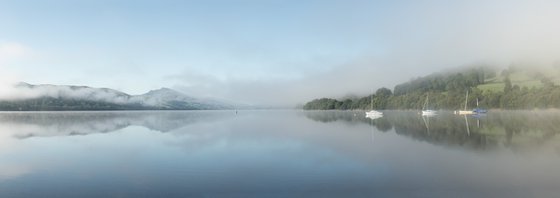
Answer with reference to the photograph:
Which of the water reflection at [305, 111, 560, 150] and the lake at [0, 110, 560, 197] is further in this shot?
the water reflection at [305, 111, 560, 150]

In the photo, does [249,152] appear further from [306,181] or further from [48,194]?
[48,194]

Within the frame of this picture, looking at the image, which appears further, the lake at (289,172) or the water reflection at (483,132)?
the water reflection at (483,132)

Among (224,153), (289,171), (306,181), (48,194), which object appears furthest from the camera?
(224,153)

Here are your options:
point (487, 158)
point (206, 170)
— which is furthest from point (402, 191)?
point (487, 158)

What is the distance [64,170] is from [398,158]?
65.4ft

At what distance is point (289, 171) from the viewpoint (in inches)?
890

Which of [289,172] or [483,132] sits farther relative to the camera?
[483,132]

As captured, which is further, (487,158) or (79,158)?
(79,158)

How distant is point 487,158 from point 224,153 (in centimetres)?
1764

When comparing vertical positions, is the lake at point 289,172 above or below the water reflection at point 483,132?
below

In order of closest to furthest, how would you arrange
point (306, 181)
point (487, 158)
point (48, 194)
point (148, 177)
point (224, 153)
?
point (48, 194)
point (306, 181)
point (148, 177)
point (487, 158)
point (224, 153)

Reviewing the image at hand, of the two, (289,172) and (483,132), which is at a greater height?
(483,132)

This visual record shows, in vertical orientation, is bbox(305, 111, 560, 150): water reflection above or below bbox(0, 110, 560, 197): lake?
above

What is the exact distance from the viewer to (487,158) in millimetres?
27109
